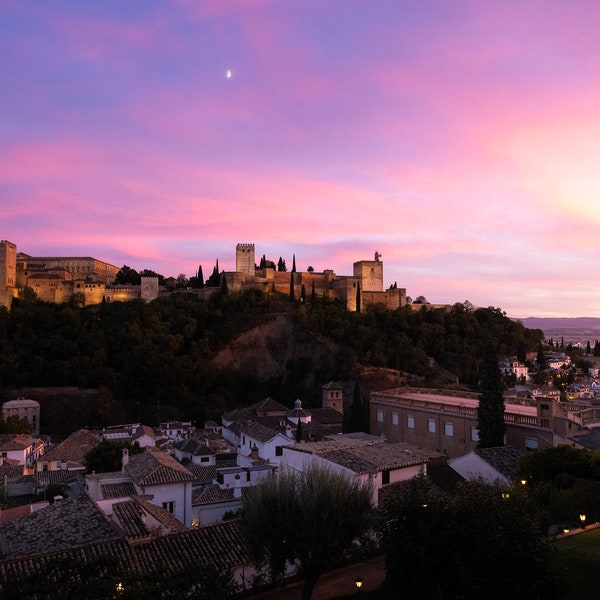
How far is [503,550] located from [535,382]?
65.6m

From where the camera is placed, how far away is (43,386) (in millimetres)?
59688

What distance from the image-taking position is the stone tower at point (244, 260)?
263 feet

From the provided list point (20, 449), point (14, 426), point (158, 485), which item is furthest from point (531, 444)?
point (14, 426)

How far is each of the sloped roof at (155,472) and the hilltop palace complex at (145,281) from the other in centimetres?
5452

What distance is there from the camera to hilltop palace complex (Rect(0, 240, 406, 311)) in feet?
243

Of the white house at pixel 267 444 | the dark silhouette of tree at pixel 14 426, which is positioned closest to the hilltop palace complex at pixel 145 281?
the dark silhouette of tree at pixel 14 426

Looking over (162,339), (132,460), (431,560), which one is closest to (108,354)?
(162,339)

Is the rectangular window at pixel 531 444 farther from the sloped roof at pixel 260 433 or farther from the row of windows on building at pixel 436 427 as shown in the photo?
the sloped roof at pixel 260 433

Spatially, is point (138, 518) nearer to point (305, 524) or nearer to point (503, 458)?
point (305, 524)

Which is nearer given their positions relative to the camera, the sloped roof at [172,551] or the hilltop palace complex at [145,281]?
the sloped roof at [172,551]

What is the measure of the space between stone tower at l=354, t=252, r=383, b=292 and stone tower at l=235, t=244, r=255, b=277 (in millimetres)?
16644

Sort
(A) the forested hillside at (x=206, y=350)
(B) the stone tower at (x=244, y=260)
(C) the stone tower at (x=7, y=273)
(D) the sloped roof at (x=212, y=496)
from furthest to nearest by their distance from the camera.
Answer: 1. (B) the stone tower at (x=244, y=260)
2. (C) the stone tower at (x=7, y=273)
3. (A) the forested hillside at (x=206, y=350)
4. (D) the sloped roof at (x=212, y=496)

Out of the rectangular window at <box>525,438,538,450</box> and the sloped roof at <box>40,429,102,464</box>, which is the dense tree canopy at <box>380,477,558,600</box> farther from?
the sloped roof at <box>40,429,102,464</box>

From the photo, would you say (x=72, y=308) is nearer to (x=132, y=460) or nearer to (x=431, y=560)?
(x=132, y=460)
